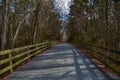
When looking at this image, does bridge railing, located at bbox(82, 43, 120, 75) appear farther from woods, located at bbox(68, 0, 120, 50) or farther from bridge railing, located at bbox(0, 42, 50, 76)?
woods, located at bbox(68, 0, 120, 50)

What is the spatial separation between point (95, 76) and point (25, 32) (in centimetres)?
3690

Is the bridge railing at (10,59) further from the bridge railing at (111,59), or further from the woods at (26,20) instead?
the bridge railing at (111,59)

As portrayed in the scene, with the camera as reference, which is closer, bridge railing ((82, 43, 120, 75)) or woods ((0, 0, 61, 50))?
bridge railing ((82, 43, 120, 75))

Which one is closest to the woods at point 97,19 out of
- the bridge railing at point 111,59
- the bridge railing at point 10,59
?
the bridge railing at point 111,59

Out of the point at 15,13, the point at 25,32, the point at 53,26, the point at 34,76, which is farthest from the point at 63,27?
the point at 34,76

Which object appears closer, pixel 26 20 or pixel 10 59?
pixel 10 59

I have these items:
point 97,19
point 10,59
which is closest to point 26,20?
point 97,19

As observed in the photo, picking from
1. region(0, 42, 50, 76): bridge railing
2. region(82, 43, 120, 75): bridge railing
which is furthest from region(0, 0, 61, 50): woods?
region(82, 43, 120, 75): bridge railing

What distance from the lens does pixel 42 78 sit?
31.3ft

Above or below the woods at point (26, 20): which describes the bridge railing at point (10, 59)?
below

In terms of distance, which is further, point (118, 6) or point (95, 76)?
point (118, 6)

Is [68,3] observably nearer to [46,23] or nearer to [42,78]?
[46,23]

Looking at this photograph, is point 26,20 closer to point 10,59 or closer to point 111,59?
point 10,59

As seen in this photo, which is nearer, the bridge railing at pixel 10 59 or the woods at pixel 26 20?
the bridge railing at pixel 10 59
